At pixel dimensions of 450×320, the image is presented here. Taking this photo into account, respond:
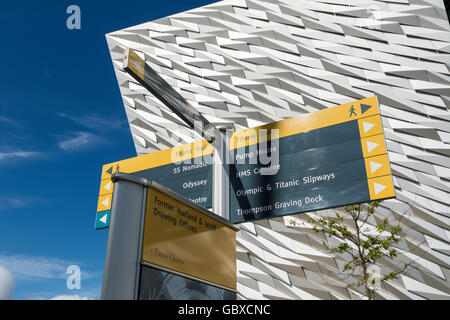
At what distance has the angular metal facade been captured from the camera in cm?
1338

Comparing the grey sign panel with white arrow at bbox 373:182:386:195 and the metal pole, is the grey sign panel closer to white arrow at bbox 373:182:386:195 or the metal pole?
the metal pole

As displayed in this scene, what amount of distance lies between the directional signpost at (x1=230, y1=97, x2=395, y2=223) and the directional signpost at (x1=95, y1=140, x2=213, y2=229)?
0.40 meters

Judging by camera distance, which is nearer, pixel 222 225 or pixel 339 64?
pixel 222 225

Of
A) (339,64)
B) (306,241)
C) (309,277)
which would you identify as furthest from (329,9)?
(309,277)

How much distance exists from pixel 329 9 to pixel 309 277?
34.4 feet

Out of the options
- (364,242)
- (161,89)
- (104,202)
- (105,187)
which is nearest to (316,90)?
(364,242)

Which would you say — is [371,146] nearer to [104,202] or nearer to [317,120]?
[317,120]

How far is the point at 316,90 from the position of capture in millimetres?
15594

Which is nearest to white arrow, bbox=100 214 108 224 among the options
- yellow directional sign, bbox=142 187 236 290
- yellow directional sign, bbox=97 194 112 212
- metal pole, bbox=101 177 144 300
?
yellow directional sign, bbox=97 194 112 212

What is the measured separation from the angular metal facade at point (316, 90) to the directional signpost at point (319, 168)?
359 inches

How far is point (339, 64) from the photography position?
15422mm
